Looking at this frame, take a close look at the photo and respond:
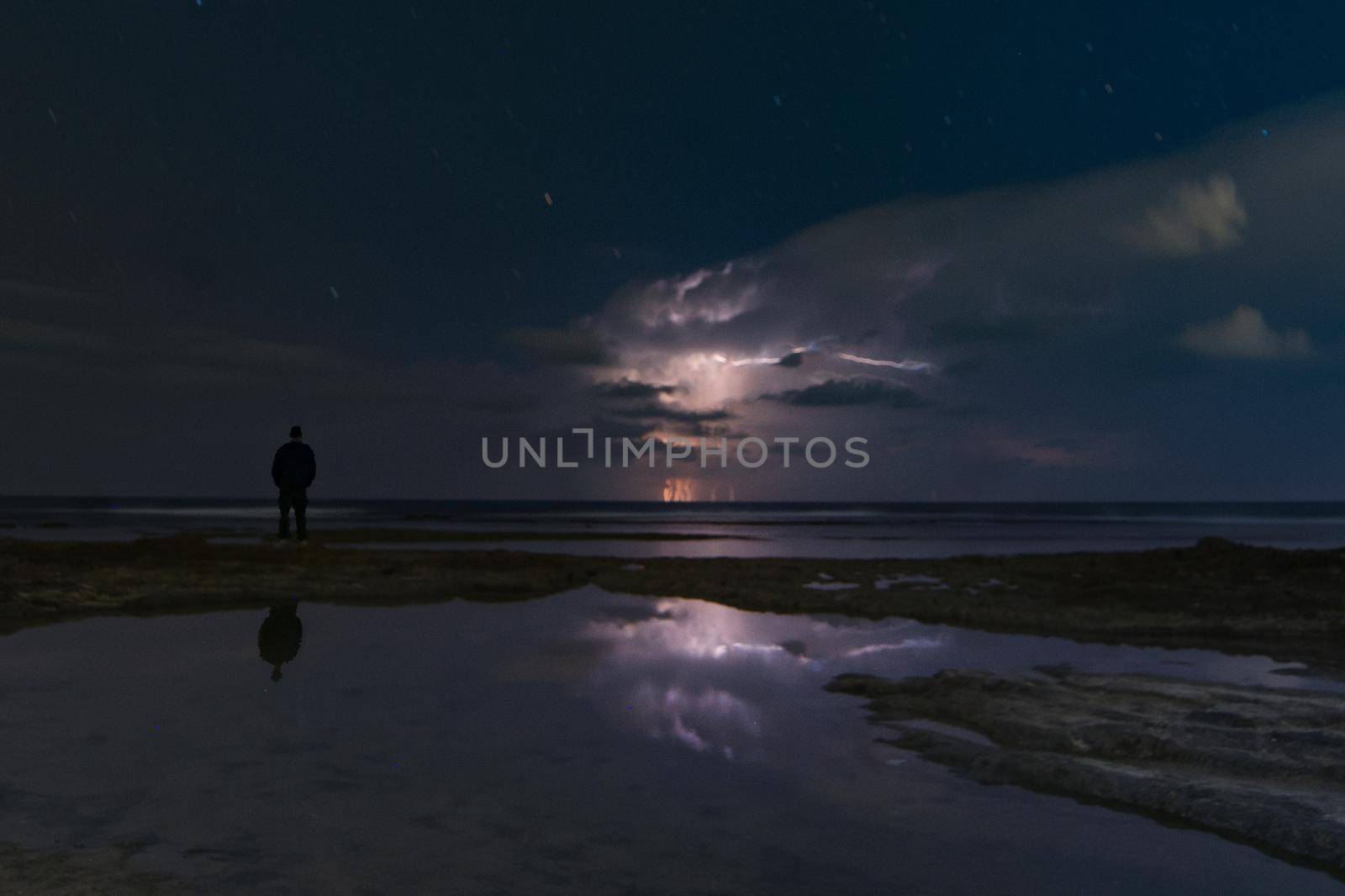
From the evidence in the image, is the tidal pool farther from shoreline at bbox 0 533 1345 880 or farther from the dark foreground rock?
shoreline at bbox 0 533 1345 880

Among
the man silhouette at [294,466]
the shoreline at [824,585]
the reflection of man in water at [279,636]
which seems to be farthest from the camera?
the man silhouette at [294,466]

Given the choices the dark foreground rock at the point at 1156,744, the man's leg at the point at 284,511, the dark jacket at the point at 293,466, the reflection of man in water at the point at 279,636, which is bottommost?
the dark foreground rock at the point at 1156,744

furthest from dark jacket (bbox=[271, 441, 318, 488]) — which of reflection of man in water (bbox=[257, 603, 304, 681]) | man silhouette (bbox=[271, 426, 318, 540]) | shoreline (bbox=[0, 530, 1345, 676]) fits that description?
reflection of man in water (bbox=[257, 603, 304, 681])

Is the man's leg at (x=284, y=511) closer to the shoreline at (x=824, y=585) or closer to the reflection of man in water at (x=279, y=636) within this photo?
the shoreline at (x=824, y=585)

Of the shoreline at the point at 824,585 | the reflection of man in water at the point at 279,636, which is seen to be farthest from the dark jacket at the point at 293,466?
the reflection of man in water at the point at 279,636

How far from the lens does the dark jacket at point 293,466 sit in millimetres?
19172

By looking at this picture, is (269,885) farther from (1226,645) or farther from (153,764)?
(1226,645)

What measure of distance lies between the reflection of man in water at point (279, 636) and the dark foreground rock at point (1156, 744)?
615 centimetres

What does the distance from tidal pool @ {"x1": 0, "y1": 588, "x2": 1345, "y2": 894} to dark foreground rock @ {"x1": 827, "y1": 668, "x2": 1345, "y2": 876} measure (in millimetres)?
298

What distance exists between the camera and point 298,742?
632 centimetres

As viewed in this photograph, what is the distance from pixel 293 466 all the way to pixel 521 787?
1578 cm

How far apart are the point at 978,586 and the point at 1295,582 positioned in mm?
6093

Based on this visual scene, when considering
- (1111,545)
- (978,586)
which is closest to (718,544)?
(1111,545)

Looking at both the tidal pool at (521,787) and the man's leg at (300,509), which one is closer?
the tidal pool at (521,787)
